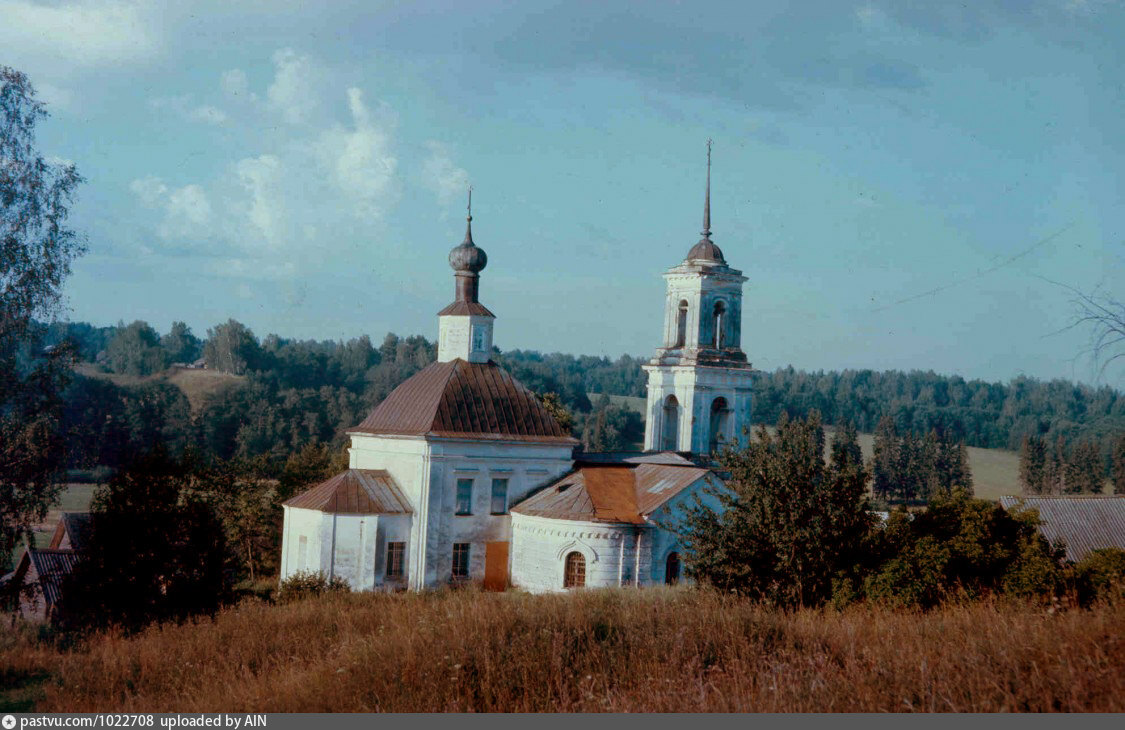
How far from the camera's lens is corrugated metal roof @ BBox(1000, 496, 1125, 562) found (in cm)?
3716

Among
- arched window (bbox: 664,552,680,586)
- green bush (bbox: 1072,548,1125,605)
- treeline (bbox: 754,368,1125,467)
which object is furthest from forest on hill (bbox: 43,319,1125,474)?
green bush (bbox: 1072,548,1125,605)

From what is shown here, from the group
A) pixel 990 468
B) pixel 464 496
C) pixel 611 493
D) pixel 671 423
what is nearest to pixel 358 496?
pixel 464 496

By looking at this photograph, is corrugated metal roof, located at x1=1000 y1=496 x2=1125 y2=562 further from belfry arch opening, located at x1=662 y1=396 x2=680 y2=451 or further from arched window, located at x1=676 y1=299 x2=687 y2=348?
arched window, located at x1=676 y1=299 x2=687 y2=348

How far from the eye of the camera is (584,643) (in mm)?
9883

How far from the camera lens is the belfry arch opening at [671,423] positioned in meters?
39.9

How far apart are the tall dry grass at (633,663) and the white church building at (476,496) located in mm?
15452

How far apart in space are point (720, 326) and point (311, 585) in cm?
2079

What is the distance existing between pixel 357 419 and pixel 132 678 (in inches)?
3004

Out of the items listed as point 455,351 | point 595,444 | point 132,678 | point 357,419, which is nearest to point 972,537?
point 132,678

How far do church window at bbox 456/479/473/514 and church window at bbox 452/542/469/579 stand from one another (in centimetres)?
104

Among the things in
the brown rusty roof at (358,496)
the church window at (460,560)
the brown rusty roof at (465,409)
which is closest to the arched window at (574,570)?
the church window at (460,560)

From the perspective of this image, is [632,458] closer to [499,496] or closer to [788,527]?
[499,496]

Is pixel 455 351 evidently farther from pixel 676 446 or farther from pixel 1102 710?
pixel 1102 710

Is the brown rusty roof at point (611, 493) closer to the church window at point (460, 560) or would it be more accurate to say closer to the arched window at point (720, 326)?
the church window at point (460, 560)
